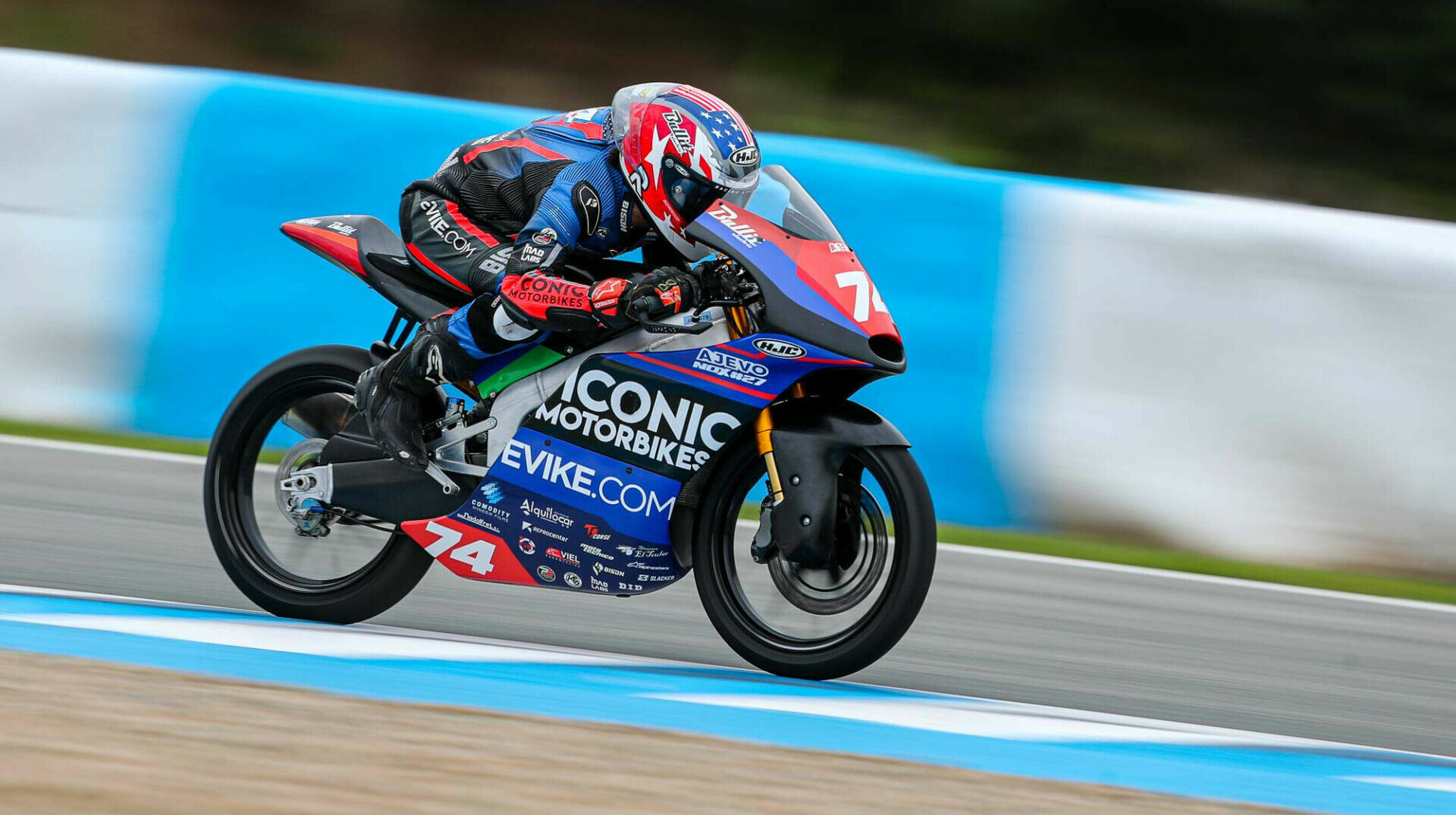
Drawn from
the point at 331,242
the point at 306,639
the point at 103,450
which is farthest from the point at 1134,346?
the point at 103,450

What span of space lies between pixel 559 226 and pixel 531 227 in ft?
0.27

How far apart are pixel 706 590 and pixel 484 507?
0.66 metres

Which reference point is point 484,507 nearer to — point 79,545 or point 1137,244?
point 79,545

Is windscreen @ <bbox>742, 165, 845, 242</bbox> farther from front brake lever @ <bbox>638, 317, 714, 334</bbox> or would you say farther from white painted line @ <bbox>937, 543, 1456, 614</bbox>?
white painted line @ <bbox>937, 543, 1456, 614</bbox>

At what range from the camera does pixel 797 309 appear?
4.30m

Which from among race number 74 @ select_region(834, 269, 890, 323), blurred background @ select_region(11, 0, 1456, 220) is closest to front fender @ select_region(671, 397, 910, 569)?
race number 74 @ select_region(834, 269, 890, 323)

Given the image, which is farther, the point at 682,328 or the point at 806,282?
the point at 682,328

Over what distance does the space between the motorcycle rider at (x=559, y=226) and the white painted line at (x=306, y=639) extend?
1.71ft

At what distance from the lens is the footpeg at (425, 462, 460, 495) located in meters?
4.82

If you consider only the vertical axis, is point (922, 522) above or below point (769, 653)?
above

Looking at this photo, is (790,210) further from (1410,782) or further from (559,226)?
(1410,782)

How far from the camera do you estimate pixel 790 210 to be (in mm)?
4527

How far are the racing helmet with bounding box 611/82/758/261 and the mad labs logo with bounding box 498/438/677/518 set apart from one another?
652 mm

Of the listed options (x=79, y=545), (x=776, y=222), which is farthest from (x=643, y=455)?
(x=79, y=545)
